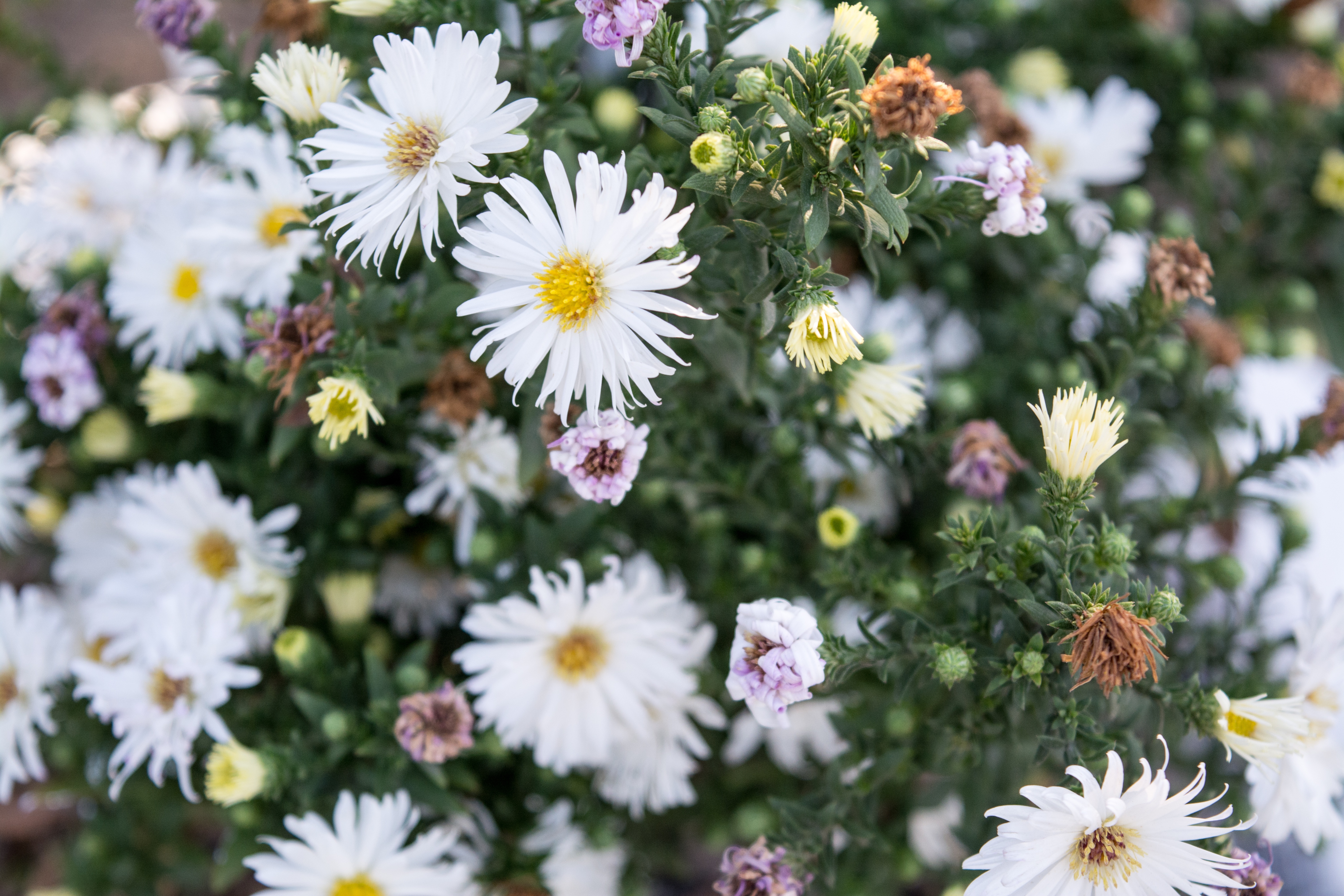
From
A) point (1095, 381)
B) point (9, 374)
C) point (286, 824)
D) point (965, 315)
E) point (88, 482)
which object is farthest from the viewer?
point (965, 315)

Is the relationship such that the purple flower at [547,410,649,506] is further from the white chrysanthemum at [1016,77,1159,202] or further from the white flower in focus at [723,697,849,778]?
the white chrysanthemum at [1016,77,1159,202]

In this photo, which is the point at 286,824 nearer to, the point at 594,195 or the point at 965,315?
the point at 594,195

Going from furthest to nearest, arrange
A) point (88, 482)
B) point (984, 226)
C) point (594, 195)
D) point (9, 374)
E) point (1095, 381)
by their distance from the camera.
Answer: point (88, 482) → point (9, 374) → point (1095, 381) → point (984, 226) → point (594, 195)

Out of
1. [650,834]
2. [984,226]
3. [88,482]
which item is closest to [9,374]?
[88,482]

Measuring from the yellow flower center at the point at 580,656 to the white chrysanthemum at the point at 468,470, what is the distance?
6.8 inches

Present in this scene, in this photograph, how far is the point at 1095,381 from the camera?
1.23m

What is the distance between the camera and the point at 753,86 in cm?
83

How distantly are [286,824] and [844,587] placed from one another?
2.37ft

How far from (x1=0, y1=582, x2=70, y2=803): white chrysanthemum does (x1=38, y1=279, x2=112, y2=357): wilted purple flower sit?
36 centimetres

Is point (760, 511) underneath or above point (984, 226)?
underneath

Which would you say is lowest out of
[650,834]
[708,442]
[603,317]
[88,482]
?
[650,834]

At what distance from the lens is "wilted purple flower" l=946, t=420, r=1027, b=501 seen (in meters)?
1.10

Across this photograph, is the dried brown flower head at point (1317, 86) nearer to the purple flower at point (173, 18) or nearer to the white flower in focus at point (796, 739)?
the white flower in focus at point (796, 739)

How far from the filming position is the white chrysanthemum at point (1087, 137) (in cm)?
156
